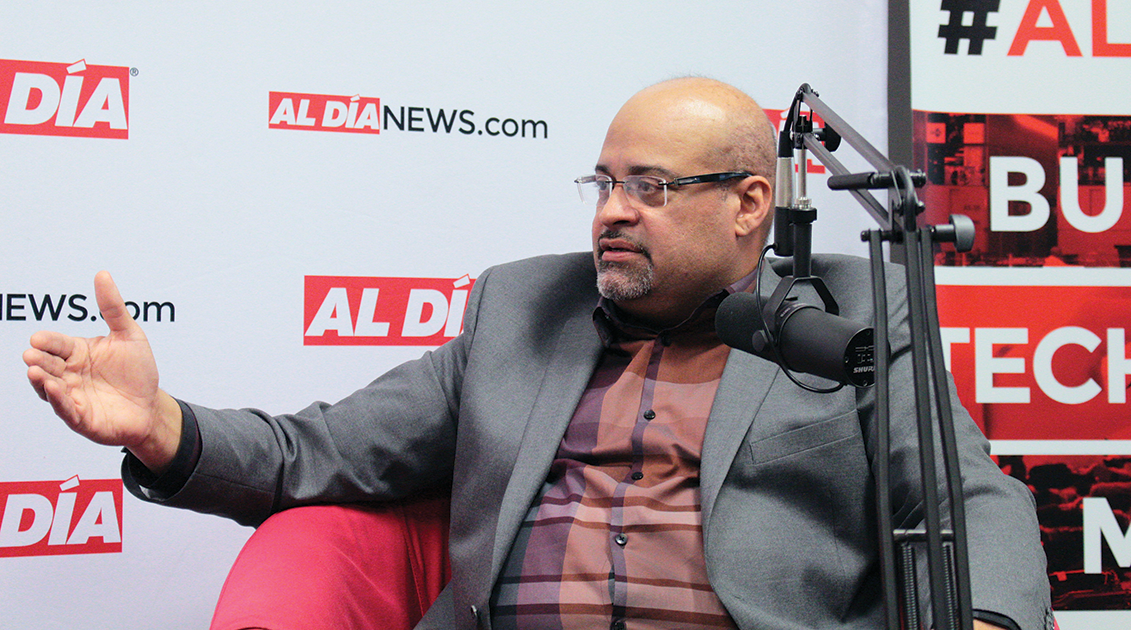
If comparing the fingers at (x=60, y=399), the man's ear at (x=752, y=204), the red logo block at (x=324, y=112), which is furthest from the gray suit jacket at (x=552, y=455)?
the red logo block at (x=324, y=112)

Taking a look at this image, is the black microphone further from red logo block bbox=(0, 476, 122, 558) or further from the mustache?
red logo block bbox=(0, 476, 122, 558)

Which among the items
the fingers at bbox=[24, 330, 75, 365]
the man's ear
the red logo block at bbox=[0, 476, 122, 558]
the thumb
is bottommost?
the red logo block at bbox=[0, 476, 122, 558]

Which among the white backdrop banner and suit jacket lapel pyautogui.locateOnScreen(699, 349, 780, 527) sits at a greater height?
the white backdrop banner

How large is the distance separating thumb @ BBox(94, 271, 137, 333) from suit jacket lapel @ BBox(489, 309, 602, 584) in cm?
63

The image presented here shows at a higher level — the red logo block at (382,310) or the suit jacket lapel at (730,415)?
the red logo block at (382,310)

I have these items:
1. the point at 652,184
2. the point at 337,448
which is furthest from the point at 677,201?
the point at 337,448

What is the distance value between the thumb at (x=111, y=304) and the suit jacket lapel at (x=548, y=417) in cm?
63

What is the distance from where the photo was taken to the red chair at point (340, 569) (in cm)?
120

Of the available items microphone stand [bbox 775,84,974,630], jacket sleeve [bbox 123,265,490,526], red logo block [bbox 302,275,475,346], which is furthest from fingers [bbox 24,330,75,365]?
microphone stand [bbox 775,84,974,630]

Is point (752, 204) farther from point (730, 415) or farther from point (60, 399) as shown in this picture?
point (60, 399)

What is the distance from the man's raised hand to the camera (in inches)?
46.2

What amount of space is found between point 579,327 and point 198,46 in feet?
3.51

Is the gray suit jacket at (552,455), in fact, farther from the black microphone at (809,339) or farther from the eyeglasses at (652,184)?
the black microphone at (809,339)

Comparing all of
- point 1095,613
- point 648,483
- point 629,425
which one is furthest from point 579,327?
point 1095,613
